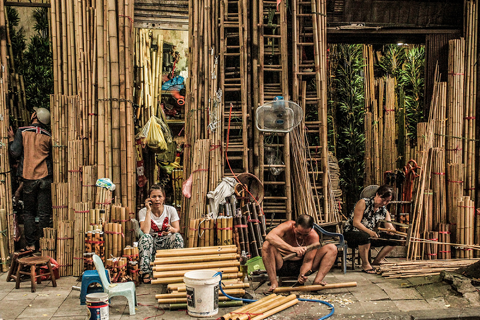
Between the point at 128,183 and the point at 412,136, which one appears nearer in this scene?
the point at 128,183

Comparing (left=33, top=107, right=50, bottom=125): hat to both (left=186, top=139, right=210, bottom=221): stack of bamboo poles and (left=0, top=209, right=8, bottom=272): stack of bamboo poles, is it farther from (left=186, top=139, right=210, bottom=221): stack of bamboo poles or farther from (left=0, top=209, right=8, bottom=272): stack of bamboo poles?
(left=186, top=139, right=210, bottom=221): stack of bamboo poles

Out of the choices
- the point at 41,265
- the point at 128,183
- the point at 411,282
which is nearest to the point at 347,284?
the point at 411,282

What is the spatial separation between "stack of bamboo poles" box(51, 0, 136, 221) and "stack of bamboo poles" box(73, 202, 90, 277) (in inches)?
22.1

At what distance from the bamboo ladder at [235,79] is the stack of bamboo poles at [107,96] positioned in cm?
155

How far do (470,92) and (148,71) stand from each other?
601 cm

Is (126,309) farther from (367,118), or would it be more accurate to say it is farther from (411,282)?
(367,118)

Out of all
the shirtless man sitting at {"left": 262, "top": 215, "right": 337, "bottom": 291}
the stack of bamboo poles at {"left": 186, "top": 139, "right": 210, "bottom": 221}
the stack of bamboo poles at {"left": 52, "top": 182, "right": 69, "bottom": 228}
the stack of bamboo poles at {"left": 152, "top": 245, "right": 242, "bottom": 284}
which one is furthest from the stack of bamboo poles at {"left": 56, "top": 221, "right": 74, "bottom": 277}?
the shirtless man sitting at {"left": 262, "top": 215, "right": 337, "bottom": 291}

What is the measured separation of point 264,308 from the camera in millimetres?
4703

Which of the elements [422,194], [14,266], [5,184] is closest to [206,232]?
[14,266]

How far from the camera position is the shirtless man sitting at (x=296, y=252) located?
17.6 ft

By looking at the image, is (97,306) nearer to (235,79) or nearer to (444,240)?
(235,79)

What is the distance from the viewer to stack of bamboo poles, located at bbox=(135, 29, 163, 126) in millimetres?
8719

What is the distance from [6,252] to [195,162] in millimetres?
3039

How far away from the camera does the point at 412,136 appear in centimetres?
1183
